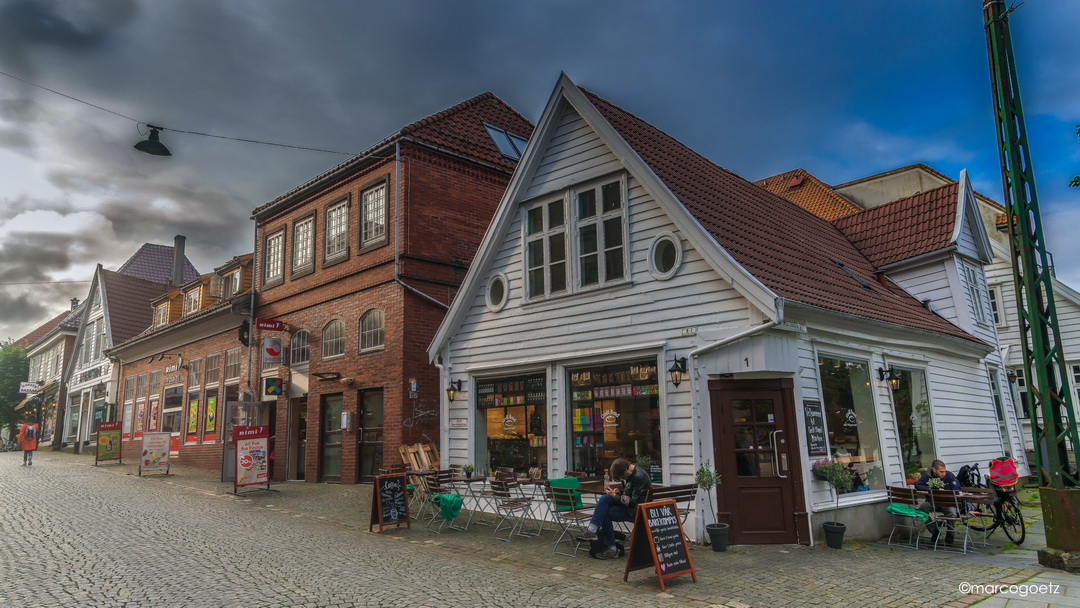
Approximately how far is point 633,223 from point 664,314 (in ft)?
5.54

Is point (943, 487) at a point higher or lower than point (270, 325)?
lower

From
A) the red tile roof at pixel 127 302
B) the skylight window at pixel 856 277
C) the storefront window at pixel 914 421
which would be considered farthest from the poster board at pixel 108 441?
the storefront window at pixel 914 421

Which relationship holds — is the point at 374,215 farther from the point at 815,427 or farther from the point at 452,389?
the point at 815,427

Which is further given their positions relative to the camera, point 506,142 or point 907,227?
point 506,142

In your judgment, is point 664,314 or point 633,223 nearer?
point 664,314

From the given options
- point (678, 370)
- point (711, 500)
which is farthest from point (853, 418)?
point (678, 370)

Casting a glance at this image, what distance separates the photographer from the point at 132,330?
35.3 metres

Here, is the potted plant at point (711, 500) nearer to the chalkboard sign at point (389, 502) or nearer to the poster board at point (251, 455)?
the chalkboard sign at point (389, 502)

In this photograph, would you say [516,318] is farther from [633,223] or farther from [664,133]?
[664,133]

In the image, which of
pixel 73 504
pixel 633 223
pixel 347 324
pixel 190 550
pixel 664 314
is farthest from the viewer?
pixel 347 324

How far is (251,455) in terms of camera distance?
1584 centimetres

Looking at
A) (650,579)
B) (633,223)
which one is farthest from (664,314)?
(650,579)

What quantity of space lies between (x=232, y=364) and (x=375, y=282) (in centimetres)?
899

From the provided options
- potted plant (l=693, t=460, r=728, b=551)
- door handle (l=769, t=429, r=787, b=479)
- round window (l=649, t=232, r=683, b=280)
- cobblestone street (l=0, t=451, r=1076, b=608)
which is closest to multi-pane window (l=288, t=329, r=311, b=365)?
cobblestone street (l=0, t=451, r=1076, b=608)
